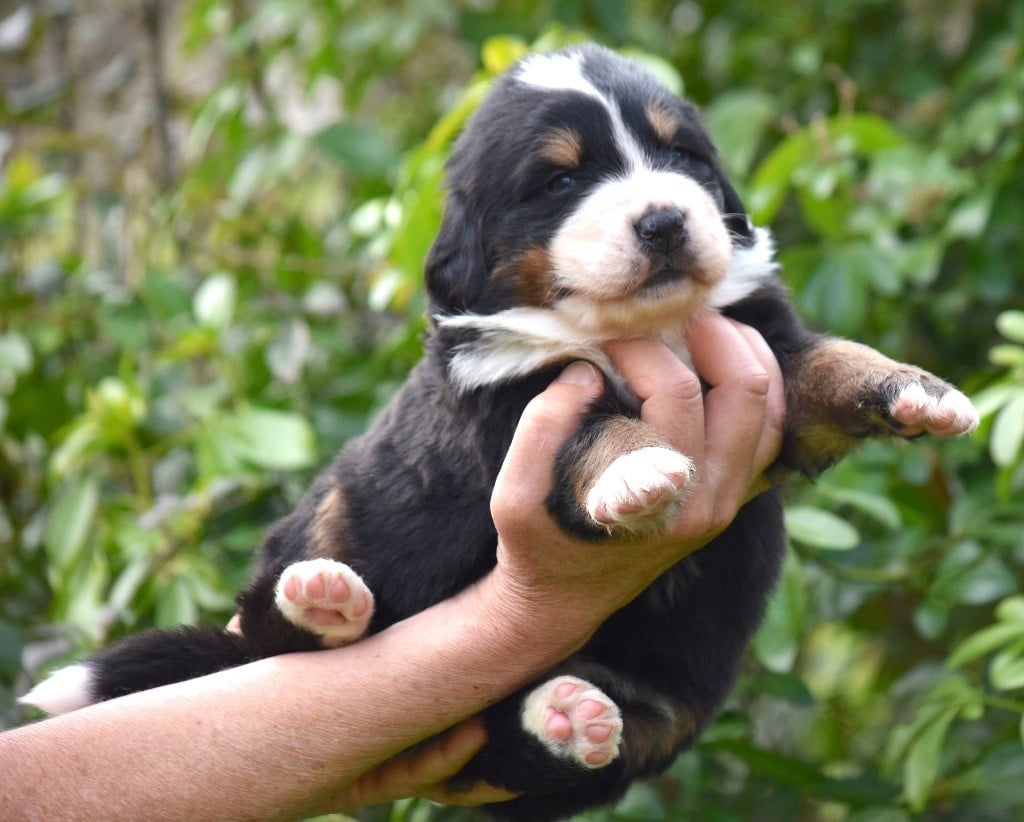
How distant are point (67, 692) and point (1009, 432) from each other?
7.82ft

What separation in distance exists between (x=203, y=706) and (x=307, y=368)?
2.13 metres

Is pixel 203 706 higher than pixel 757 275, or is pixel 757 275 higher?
pixel 757 275

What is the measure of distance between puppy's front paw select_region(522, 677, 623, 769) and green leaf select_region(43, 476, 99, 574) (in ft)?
6.75

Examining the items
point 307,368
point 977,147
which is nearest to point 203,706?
point 307,368

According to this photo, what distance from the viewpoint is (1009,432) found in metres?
2.89

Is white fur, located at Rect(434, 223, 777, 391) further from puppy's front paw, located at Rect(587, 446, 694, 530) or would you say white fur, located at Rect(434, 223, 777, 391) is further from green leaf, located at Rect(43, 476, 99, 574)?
green leaf, located at Rect(43, 476, 99, 574)

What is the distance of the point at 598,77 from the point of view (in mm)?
2668

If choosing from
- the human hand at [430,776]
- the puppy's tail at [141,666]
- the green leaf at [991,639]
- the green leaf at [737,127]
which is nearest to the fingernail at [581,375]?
the human hand at [430,776]

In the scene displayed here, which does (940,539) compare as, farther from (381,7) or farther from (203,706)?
(381,7)

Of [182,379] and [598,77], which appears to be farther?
[182,379]

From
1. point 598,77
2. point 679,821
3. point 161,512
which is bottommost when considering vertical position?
point 679,821

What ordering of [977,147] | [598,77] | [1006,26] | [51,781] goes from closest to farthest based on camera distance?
1. [51,781]
2. [598,77]
3. [977,147]
4. [1006,26]

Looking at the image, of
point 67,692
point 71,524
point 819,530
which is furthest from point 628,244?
point 71,524

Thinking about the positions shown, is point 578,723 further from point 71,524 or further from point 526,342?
point 71,524
